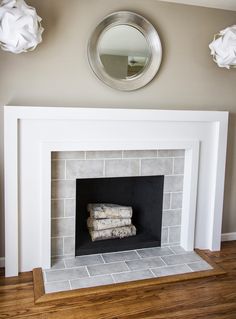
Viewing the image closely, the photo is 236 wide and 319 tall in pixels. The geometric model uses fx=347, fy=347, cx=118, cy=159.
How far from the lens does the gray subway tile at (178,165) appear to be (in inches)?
118

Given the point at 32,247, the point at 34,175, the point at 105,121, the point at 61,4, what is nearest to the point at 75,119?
the point at 105,121

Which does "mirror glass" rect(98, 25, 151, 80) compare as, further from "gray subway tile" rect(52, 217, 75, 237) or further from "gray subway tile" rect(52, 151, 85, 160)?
"gray subway tile" rect(52, 217, 75, 237)

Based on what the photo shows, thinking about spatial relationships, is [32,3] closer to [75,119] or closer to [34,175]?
[75,119]

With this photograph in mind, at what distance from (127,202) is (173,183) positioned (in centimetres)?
51

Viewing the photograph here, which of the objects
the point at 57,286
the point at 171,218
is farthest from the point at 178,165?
the point at 57,286

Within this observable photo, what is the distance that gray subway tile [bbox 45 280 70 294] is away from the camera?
2.36m

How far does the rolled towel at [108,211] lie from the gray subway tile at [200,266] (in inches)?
27.6

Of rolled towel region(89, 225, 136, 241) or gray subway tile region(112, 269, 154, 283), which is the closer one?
gray subway tile region(112, 269, 154, 283)

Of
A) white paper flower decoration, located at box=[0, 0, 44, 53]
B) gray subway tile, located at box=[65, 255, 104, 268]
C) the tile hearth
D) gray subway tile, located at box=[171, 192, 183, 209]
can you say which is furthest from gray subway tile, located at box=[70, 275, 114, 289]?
white paper flower decoration, located at box=[0, 0, 44, 53]

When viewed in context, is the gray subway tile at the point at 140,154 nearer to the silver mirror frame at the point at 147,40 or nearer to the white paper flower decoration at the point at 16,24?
the silver mirror frame at the point at 147,40

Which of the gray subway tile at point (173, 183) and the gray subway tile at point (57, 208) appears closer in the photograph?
the gray subway tile at point (57, 208)

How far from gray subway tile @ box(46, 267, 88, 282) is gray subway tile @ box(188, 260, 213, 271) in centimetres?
85

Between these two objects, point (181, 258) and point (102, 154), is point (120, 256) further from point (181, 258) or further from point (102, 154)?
point (102, 154)

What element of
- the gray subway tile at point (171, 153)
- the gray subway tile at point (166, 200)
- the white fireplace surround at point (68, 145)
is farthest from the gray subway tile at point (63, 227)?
the gray subway tile at point (171, 153)
